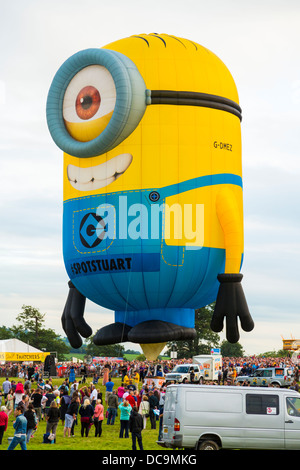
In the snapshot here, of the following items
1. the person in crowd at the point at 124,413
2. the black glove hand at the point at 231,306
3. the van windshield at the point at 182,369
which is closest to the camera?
the person in crowd at the point at 124,413

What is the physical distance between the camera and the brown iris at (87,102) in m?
21.2

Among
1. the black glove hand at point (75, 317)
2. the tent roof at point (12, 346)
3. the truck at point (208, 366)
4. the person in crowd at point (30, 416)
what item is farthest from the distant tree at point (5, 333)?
the person in crowd at point (30, 416)

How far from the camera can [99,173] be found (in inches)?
835

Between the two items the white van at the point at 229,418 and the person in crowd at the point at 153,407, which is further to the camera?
the person in crowd at the point at 153,407

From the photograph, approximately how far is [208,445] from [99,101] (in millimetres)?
10014

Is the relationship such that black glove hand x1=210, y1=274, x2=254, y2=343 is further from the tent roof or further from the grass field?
the tent roof

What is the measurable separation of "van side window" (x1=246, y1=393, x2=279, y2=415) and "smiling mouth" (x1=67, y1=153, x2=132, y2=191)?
749cm

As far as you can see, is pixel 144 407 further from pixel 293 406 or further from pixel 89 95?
pixel 89 95

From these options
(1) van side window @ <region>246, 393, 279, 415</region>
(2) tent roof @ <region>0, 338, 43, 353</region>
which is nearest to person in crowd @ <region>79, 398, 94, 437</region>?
(1) van side window @ <region>246, 393, 279, 415</region>

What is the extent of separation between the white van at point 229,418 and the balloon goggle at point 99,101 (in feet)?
25.2

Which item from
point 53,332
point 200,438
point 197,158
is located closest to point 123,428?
point 200,438

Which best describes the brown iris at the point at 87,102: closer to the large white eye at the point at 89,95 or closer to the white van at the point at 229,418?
the large white eye at the point at 89,95

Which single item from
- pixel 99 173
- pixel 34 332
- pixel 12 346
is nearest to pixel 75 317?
pixel 99 173

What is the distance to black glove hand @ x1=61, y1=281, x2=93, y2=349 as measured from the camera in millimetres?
23625
